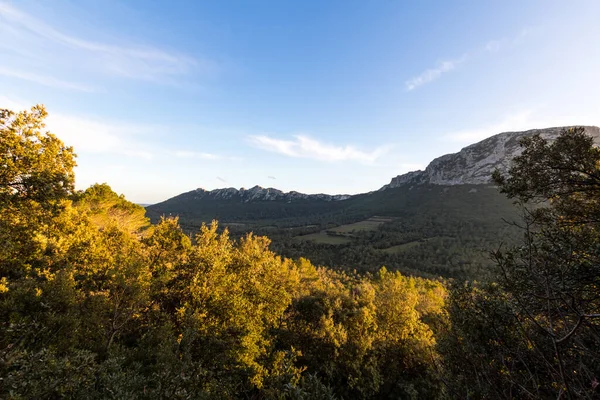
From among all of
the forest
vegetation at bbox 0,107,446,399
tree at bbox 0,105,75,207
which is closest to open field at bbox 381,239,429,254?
vegetation at bbox 0,107,446,399

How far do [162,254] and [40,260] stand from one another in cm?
1028

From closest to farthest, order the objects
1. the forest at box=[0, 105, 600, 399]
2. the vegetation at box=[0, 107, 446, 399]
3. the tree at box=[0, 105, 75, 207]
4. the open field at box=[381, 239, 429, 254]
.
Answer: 1. the forest at box=[0, 105, 600, 399]
2. the vegetation at box=[0, 107, 446, 399]
3. the tree at box=[0, 105, 75, 207]
4. the open field at box=[381, 239, 429, 254]

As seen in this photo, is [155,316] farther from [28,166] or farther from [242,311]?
[28,166]

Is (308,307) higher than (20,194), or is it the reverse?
(20,194)

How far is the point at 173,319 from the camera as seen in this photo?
22109 mm

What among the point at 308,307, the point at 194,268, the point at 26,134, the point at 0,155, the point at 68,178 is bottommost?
the point at 308,307

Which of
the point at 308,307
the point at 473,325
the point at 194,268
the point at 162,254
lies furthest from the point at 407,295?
the point at 162,254

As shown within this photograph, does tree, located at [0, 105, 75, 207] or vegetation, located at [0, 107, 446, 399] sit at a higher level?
tree, located at [0, 105, 75, 207]

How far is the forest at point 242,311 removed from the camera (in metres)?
8.05

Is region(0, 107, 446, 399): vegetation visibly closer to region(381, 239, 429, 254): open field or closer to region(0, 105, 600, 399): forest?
region(0, 105, 600, 399): forest

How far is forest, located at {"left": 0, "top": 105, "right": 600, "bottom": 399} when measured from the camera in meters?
8.05

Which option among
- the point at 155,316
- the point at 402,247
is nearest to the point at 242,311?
the point at 155,316

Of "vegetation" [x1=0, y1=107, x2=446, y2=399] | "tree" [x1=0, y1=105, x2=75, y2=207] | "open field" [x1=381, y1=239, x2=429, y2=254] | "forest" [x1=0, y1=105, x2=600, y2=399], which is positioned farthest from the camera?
"open field" [x1=381, y1=239, x2=429, y2=254]

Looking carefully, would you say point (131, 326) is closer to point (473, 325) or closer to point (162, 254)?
point (162, 254)
